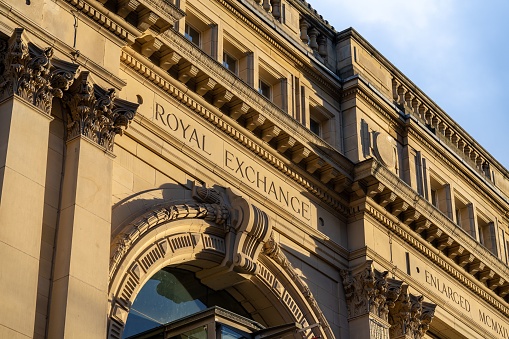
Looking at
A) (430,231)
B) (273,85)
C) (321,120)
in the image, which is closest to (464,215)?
(430,231)

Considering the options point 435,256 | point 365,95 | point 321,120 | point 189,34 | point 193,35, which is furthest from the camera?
point 435,256

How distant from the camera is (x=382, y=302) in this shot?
32.2m

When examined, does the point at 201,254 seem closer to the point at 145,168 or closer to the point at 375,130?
the point at 145,168

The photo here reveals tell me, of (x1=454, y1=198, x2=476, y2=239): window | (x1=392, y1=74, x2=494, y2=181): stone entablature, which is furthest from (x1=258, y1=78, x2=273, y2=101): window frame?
(x1=454, y1=198, x2=476, y2=239): window

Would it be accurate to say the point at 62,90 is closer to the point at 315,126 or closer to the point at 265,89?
the point at 265,89

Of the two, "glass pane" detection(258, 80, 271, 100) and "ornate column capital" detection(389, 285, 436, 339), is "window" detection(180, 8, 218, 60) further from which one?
"ornate column capital" detection(389, 285, 436, 339)

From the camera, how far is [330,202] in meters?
32.8

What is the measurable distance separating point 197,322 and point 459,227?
44.6 ft

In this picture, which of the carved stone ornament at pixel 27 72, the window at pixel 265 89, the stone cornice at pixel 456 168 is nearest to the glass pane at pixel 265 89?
the window at pixel 265 89

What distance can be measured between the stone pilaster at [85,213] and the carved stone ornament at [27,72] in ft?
3.21

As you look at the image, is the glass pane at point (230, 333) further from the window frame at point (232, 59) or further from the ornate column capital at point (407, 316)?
the window frame at point (232, 59)

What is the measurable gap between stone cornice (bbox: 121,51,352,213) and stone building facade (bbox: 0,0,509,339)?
5 centimetres

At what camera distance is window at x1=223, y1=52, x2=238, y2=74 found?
105ft

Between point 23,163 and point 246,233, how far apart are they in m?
7.59
